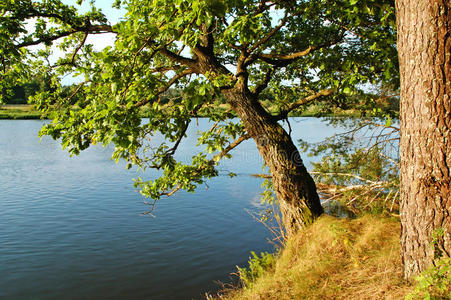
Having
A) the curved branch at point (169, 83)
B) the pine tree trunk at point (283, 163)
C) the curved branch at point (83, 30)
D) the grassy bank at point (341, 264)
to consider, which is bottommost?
the grassy bank at point (341, 264)

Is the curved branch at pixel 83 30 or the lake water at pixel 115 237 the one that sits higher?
the curved branch at pixel 83 30

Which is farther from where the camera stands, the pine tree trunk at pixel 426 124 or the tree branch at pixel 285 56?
the tree branch at pixel 285 56

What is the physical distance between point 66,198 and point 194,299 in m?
8.55

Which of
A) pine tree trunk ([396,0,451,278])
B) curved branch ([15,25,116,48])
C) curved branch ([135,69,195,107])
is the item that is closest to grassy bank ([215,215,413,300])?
pine tree trunk ([396,0,451,278])

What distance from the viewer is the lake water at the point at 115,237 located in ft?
24.2

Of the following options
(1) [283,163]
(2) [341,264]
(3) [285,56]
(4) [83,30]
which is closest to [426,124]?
(2) [341,264]

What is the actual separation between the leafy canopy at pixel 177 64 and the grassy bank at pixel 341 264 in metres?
1.97

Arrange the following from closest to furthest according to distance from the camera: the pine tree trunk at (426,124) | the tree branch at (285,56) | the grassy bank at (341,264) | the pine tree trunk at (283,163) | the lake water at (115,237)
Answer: the pine tree trunk at (426,124) < the grassy bank at (341,264) < the tree branch at (285,56) < the pine tree trunk at (283,163) < the lake water at (115,237)

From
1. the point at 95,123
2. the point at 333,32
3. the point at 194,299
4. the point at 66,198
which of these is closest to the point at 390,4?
the point at 333,32

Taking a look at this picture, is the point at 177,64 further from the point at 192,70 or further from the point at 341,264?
the point at 341,264

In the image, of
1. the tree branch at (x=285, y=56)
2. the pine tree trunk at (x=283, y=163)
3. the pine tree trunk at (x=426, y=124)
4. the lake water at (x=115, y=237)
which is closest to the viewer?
the pine tree trunk at (x=426, y=124)

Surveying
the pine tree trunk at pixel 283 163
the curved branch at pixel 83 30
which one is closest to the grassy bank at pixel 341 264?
the pine tree trunk at pixel 283 163

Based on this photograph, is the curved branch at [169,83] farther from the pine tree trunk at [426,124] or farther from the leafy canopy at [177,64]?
the pine tree trunk at [426,124]

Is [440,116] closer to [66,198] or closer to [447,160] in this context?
[447,160]
